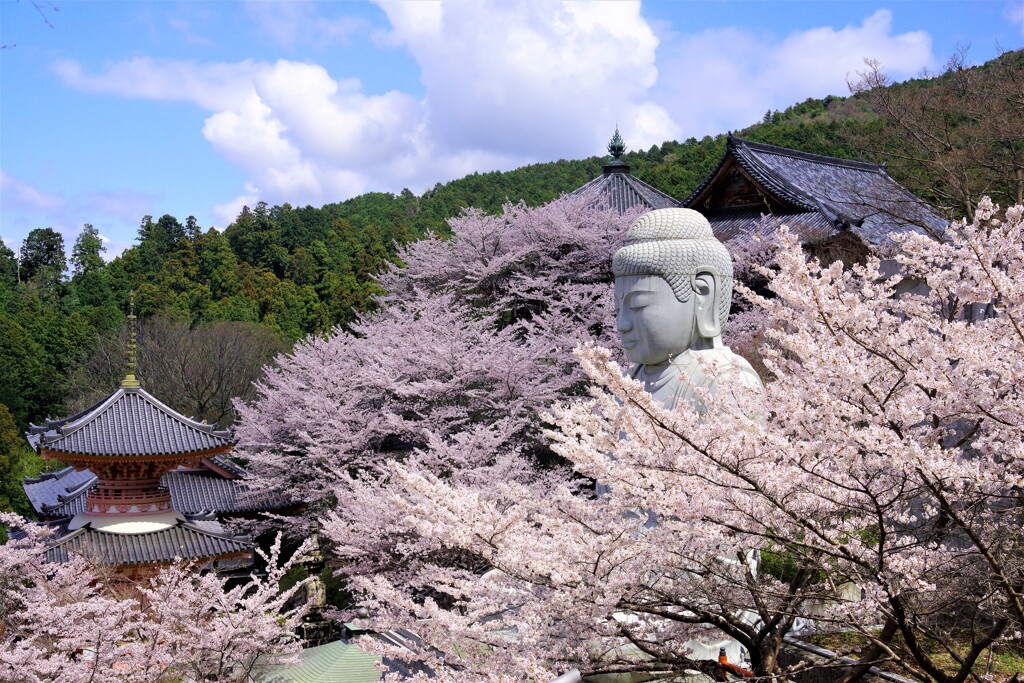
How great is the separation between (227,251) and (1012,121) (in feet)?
124

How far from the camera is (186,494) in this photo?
16406 mm

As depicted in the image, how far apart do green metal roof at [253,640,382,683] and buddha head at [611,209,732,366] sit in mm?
5277

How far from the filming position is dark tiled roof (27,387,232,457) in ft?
42.8

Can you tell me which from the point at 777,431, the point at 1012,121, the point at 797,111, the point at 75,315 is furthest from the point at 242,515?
the point at 797,111

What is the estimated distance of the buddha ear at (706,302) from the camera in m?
6.01

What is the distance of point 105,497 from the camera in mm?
13633

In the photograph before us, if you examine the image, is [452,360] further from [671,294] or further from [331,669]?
[671,294]

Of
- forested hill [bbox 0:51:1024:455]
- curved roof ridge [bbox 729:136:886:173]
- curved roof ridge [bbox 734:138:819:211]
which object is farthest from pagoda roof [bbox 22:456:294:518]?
curved roof ridge [bbox 729:136:886:173]

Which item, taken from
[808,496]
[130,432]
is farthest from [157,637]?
[808,496]

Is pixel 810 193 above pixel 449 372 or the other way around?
above

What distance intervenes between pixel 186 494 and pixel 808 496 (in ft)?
50.8

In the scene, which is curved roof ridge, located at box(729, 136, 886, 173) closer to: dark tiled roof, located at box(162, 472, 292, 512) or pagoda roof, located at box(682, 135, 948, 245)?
pagoda roof, located at box(682, 135, 948, 245)

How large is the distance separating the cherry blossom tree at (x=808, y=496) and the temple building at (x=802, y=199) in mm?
11800

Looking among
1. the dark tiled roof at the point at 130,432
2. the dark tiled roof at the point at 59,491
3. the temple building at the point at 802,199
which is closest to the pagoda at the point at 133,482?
the dark tiled roof at the point at 130,432
